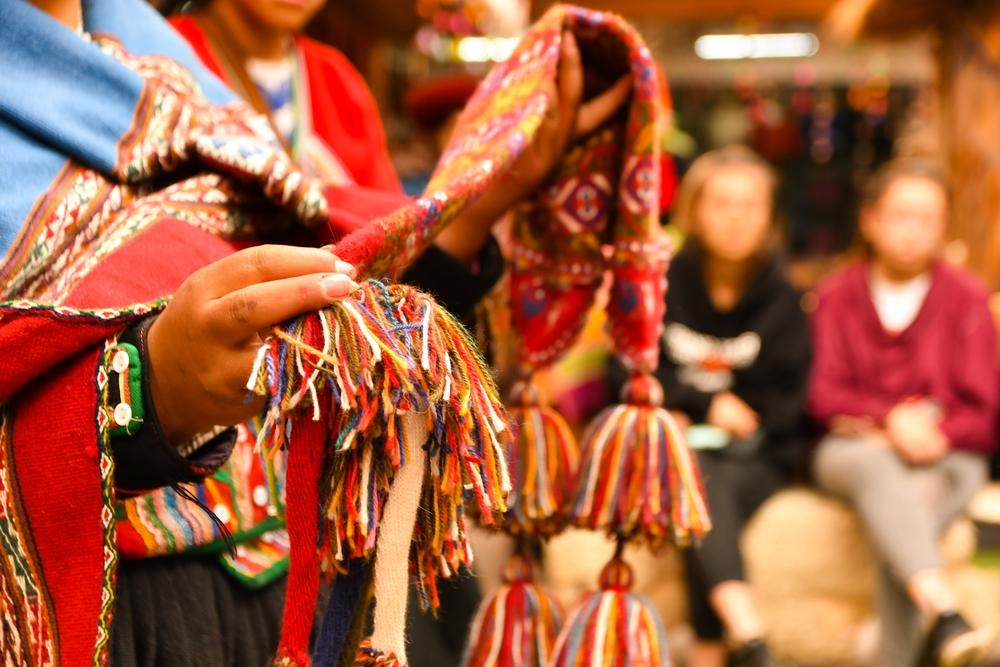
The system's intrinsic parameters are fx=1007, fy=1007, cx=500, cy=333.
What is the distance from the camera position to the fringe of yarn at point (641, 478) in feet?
2.61

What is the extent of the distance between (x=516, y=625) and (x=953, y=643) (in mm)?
1296

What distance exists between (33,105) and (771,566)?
1.84 m

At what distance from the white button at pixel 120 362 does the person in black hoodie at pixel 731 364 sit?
5.26ft

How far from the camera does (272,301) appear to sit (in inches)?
19.3

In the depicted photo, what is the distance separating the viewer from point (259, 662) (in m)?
0.72

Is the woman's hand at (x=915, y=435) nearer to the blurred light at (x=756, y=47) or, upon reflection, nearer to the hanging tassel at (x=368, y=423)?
the hanging tassel at (x=368, y=423)

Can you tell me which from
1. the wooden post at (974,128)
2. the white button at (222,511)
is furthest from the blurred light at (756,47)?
the white button at (222,511)

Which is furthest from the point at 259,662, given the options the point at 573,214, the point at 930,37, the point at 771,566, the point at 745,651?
the point at 930,37

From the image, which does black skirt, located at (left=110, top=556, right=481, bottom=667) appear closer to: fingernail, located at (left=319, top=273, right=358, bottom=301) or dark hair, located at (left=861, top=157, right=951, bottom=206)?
fingernail, located at (left=319, top=273, right=358, bottom=301)

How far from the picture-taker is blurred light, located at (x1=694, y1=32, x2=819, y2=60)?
5406 mm

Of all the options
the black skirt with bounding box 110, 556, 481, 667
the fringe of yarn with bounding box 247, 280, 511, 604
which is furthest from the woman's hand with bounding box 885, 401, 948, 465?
the fringe of yarn with bounding box 247, 280, 511, 604

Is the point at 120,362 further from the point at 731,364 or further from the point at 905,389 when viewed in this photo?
the point at 905,389

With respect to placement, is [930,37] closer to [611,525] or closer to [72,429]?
[611,525]

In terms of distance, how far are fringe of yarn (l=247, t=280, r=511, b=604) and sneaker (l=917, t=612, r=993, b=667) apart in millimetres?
1535
